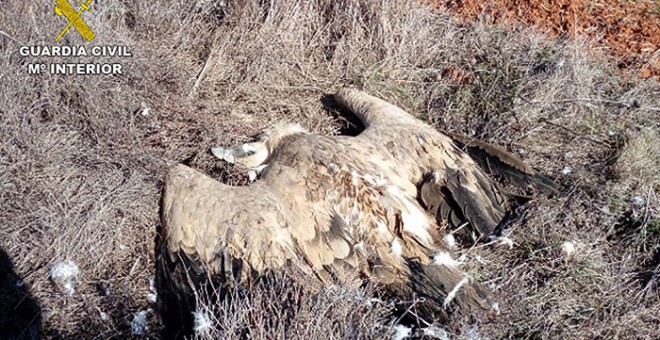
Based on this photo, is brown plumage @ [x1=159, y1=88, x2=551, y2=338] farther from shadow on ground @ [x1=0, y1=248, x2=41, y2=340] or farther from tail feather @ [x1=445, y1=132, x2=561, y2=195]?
shadow on ground @ [x1=0, y1=248, x2=41, y2=340]

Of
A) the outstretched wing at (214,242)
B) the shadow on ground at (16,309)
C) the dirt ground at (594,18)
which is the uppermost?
the dirt ground at (594,18)

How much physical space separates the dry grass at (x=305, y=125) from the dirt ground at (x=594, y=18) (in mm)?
258

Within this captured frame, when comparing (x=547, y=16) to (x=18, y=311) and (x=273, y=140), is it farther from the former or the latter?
(x=18, y=311)

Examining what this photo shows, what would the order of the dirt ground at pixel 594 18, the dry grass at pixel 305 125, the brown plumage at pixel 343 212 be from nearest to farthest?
the brown plumage at pixel 343 212 → the dry grass at pixel 305 125 → the dirt ground at pixel 594 18

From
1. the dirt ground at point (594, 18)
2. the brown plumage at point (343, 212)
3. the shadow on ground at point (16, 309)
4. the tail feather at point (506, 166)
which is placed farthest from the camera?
the dirt ground at point (594, 18)

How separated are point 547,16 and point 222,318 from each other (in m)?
4.50

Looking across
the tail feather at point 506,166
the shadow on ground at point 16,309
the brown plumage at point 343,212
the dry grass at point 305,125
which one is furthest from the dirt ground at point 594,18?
the shadow on ground at point 16,309

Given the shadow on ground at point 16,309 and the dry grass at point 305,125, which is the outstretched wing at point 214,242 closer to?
the dry grass at point 305,125

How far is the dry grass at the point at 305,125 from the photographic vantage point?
4109 millimetres

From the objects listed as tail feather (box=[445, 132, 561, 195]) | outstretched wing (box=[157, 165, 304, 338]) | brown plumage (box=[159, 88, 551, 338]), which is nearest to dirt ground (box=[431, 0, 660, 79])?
tail feather (box=[445, 132, 561, 195])

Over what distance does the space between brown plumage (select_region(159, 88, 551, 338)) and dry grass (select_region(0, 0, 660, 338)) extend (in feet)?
0.75

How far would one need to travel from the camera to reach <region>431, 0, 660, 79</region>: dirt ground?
631 cm

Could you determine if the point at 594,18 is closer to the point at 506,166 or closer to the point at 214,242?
the point at 506,166

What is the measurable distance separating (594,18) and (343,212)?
349 cm
